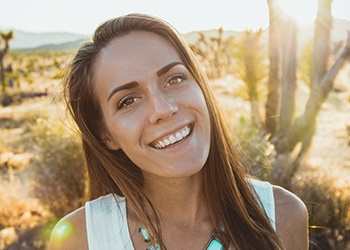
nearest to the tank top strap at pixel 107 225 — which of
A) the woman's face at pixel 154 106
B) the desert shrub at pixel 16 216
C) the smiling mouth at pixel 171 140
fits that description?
the woman's face at pixel 154 106

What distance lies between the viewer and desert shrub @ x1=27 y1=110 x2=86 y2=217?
5.89 m

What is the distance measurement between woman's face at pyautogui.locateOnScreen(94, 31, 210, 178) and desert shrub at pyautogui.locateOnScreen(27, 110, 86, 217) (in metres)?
3.96

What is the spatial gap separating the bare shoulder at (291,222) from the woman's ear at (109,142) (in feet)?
3.05

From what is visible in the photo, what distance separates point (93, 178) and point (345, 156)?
818 cm

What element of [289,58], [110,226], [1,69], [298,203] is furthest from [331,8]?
[1,69]

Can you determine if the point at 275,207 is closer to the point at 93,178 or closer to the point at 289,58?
the point at 93,178

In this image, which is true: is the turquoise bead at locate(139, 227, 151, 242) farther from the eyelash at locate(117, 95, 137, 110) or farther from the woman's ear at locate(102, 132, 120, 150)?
the eyelash at locate(117, 95, 137, 110)

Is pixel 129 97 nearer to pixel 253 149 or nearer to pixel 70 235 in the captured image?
pixel 70 235

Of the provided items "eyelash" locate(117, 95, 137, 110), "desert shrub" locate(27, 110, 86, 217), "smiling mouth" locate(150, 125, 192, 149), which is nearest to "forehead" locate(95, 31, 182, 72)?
"eyelash" locate(117, 95, 137, 110)

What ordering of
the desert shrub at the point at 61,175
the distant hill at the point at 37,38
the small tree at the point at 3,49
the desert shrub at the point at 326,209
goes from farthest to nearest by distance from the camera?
the distant hill at the point at 37,38, the small tree at the point at 3,49, the desert shrub at the point at 61,175, the desert shrub at the point at 326,209

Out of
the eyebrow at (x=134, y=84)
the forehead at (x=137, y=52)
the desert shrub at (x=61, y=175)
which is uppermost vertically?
the forehead at (x=137, y=52)

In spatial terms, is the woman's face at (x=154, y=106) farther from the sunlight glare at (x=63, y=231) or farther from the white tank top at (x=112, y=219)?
the sunlight glare at (x=63, y=231)

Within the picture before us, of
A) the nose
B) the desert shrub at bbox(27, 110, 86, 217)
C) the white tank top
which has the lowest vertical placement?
the desert shrub at bbox(27, 110, 86, 217)

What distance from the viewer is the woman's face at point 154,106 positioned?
1882 mm
